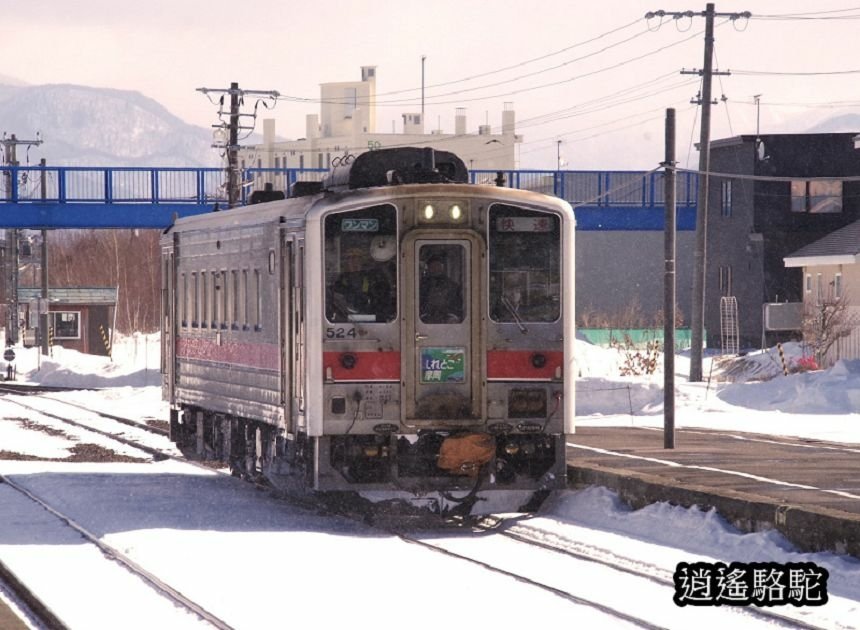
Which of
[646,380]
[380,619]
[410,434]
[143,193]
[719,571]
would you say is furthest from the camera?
[143,193]

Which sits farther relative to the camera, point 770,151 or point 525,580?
point 770,151

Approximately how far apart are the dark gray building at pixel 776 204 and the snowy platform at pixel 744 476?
118 feet

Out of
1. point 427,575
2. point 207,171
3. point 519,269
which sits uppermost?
point 207,171

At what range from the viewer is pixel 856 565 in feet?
41.1

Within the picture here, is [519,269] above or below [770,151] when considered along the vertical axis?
below

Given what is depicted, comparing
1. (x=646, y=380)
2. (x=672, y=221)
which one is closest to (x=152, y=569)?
(x=672, y=221)

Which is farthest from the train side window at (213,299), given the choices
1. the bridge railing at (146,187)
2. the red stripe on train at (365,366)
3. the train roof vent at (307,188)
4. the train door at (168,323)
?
the bridge railing at (146,187)

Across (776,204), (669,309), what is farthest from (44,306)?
(669,309)

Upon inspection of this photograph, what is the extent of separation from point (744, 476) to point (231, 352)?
565cm

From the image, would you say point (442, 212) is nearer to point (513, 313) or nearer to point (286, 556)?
point (513, 313)

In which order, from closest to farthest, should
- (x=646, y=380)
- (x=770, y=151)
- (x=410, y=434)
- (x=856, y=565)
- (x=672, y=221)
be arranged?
1. (x=856, y=565)
2. (x=410, y=434)
3. (x=672, y=221)
4. (x=646, y=380)
5. (x=770, y=151)

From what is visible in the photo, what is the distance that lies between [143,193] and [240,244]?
32.4 meters

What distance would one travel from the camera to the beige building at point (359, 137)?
130125 mm

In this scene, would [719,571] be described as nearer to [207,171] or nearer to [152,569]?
[152,569]
